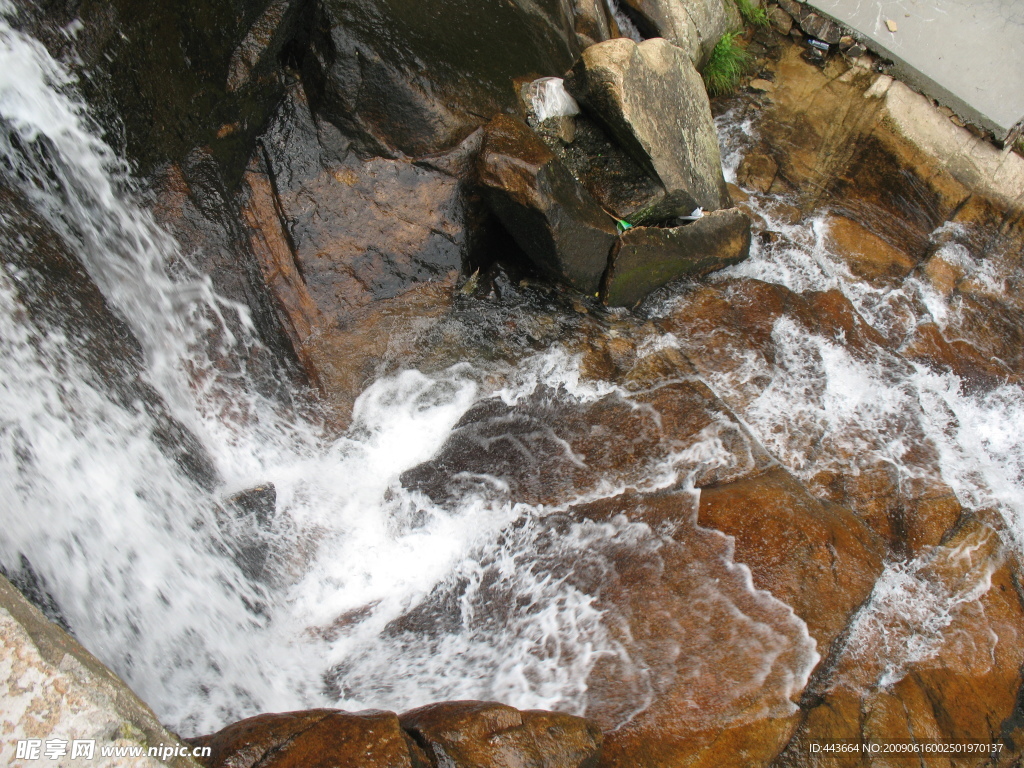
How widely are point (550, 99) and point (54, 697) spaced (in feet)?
13.9

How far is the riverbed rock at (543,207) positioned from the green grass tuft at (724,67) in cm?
290

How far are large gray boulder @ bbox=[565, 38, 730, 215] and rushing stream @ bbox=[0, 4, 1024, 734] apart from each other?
5.27 ft

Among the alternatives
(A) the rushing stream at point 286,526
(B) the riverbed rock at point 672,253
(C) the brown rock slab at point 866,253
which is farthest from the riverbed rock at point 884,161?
(A) the rushing stream at point 286,526

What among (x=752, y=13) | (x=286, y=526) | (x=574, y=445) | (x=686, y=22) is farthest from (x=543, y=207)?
(x=752, y=13)

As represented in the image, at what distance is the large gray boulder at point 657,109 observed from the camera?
14.0 ft

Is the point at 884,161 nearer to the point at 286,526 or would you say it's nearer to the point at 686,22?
the point at 686,22

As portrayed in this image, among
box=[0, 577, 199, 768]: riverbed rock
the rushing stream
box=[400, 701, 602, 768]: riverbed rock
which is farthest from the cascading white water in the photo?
box=[0, 577, 199, 768]: riverbed rock

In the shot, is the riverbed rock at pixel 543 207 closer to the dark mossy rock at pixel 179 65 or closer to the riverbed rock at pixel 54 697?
the dark mossy rock at pixel 179 65

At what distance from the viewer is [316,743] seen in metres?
2.28

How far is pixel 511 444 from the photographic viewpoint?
3.77 metres

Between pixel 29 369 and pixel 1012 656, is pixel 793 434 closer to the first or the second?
pixel 1012 656

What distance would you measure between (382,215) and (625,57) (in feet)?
6.81

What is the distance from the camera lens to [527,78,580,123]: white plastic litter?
4.36 m

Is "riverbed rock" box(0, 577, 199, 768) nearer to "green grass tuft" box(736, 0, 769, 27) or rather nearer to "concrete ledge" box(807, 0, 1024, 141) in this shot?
"concrete ledge" box(807, 0, 1024, 141)
